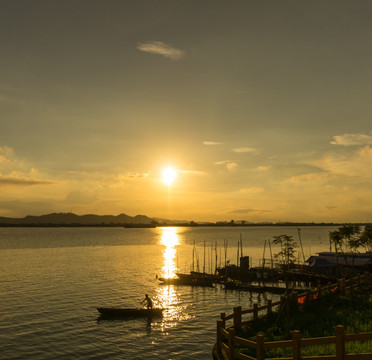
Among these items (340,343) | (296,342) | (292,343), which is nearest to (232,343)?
(292,343)

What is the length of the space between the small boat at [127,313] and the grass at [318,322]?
23.2m

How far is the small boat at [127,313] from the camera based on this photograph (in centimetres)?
4603

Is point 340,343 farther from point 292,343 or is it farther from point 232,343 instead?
point 232,343

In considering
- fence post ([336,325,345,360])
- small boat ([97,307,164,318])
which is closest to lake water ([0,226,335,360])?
small boat ([97,307,164,318])

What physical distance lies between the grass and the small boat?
23169 mm

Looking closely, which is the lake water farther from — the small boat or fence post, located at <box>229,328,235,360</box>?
fence post, located at <box>229,328,235,360</box>

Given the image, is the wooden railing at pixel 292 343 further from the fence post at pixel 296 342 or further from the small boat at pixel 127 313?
the small boat at pixel 127 313

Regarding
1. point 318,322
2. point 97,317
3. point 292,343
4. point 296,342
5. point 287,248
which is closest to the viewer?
point 296,342

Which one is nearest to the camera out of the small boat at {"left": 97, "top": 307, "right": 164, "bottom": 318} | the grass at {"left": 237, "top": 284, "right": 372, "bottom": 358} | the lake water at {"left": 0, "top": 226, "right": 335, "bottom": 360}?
the grass at {"left": 237, "top": 284, "right": 372, "bottom": 358}

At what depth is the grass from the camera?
19.5 m

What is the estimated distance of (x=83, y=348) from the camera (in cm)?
3416

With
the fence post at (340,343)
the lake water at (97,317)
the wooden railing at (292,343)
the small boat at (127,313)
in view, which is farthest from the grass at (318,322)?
the small boat at (127,313)

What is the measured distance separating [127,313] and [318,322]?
28.4 meters

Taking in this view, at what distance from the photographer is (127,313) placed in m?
46.5
